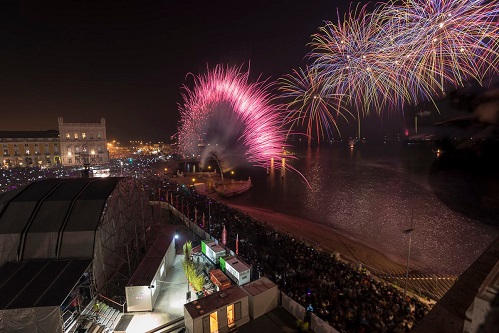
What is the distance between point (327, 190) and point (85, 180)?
1932 inches

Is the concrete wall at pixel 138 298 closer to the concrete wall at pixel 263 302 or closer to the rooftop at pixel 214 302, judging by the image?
the rooftop at pixel 214 302

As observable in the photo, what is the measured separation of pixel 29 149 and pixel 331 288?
286ft

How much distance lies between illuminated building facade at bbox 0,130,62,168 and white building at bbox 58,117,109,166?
9.57 feet

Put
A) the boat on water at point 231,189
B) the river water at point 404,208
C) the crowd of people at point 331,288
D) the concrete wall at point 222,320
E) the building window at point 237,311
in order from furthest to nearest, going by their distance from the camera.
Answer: the boat on water at point 231,189 → the river water at point 404,208 → the building window at point 237,311 → the crowd of people at point 331,288 → the concrete wall at point 222,320

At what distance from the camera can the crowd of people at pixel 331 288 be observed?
11531 mm

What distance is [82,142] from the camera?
247 feet

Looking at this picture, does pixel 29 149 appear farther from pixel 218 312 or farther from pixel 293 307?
pixel 293 307

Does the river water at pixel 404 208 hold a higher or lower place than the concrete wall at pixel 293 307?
lower

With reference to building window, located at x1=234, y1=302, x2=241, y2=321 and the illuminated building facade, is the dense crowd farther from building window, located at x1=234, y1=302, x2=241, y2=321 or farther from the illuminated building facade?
the illuminated building facade

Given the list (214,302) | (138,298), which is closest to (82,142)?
(138,298)

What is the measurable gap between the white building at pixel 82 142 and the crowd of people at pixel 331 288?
6890 cm

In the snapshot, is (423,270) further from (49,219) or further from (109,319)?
(49,219)

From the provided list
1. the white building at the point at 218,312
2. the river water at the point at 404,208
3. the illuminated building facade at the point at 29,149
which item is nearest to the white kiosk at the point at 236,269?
the white building at the point at 218,312

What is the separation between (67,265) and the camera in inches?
497
